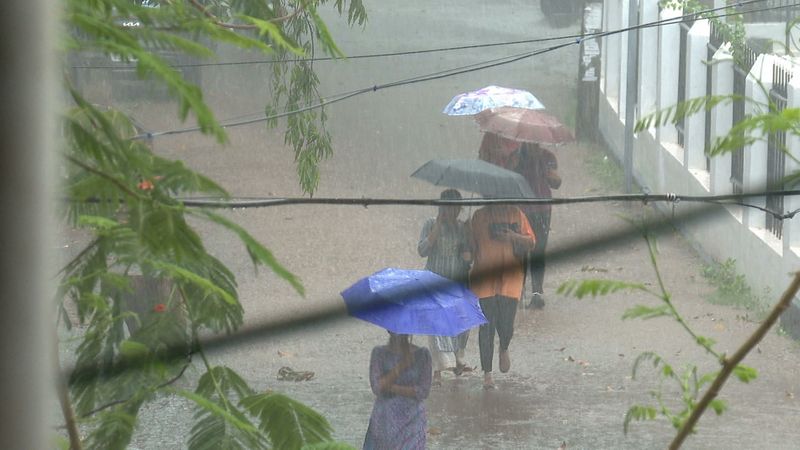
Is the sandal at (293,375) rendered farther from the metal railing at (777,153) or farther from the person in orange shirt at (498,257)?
the metal railing at (777,153)

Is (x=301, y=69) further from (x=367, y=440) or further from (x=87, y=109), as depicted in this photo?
(x=87, y=109)

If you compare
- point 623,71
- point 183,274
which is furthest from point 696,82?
point 183,274

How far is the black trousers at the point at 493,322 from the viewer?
7.09 meters

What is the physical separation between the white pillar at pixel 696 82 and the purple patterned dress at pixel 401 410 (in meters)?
4.72

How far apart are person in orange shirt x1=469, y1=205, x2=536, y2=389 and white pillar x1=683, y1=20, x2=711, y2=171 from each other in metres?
2.76

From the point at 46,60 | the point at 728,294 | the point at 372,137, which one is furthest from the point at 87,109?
the point at 372,137

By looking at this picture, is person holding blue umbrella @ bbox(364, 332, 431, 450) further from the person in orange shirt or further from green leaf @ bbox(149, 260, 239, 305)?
green leaf @ bbox(149, 260, 239, 305)

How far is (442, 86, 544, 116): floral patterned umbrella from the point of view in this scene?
8023 millimetres

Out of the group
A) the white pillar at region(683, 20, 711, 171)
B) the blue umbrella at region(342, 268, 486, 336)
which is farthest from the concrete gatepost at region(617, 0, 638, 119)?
the blue umbrella at region(342, 268, 486, 336)

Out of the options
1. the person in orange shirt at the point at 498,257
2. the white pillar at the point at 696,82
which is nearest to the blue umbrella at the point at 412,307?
the person in orange shirt at the point at 498,257

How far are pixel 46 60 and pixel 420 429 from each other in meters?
4.31

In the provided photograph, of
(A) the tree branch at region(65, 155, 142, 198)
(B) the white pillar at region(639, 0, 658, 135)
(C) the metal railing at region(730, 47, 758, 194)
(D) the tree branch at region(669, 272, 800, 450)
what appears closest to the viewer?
(A) the tree branch at region(65, 155, 142, 198)

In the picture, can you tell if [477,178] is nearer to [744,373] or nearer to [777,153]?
[777,153]

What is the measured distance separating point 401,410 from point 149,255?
10.4ft
